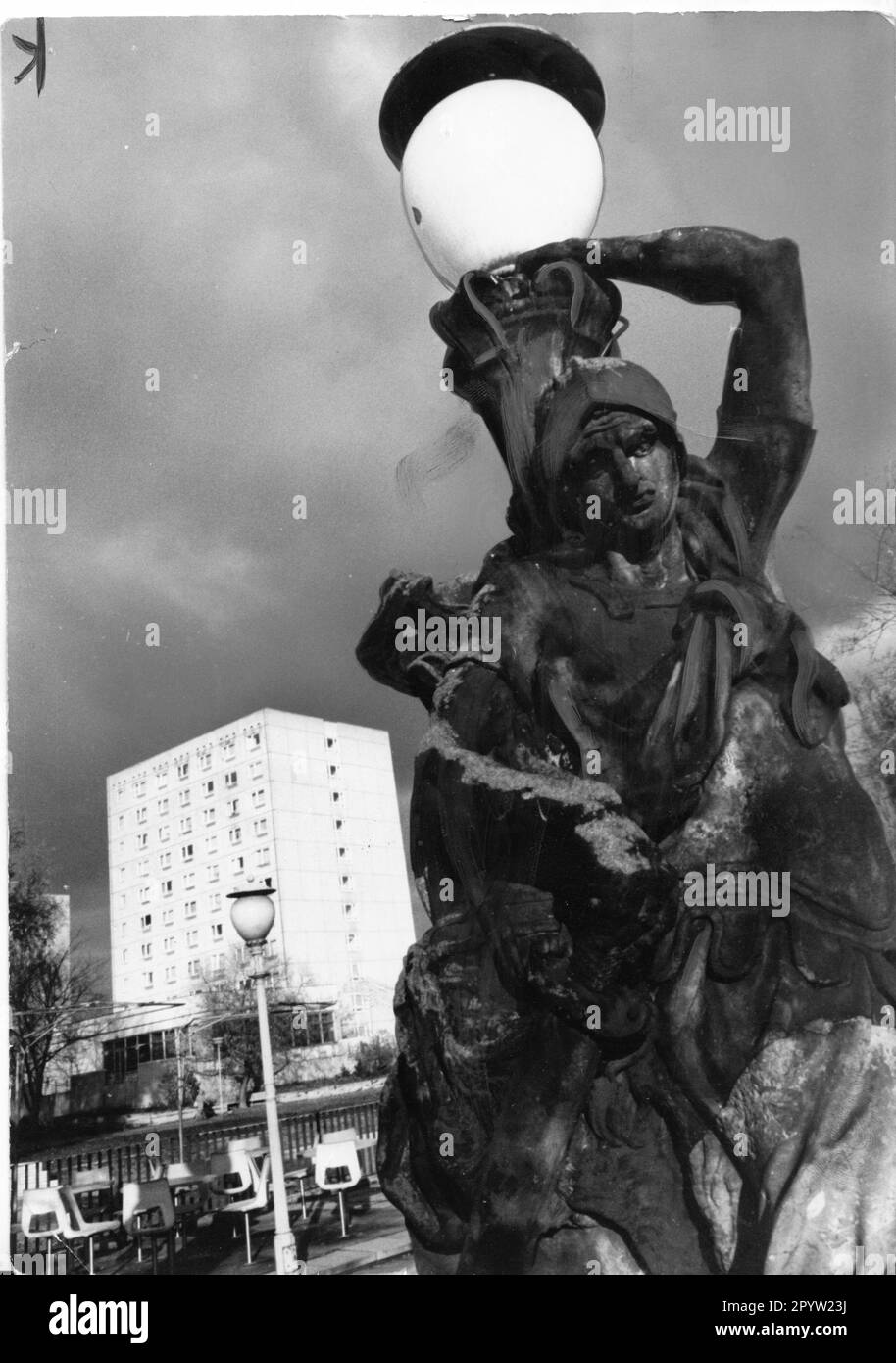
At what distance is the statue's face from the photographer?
5664mm

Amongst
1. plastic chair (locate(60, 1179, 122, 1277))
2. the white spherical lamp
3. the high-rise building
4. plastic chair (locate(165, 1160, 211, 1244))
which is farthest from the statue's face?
plastic chair (locate(60, 1179, 122, 1277))

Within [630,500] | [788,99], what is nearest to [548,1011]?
[630,500]

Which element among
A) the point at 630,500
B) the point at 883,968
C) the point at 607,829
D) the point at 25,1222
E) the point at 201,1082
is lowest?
the point at 25,1222

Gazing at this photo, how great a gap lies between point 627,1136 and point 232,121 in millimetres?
4411

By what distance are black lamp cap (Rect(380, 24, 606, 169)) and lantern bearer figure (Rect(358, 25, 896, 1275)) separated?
0.04 feet

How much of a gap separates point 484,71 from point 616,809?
297cm

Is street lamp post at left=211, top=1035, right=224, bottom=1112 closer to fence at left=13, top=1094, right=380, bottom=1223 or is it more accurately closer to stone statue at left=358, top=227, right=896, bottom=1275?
fence at left=13, top=1094, right=380, bottom=1223

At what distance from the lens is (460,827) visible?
5.62 meters

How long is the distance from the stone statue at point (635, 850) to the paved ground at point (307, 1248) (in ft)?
0.46

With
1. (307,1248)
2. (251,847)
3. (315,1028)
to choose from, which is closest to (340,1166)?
(307,1248)

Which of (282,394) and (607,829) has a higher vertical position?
(282,394)

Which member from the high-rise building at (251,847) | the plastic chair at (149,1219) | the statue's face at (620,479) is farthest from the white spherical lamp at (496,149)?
the plastic chair at (149,1219)

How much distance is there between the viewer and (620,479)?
5668 millimetres

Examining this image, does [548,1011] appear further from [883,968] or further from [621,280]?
[621,280]
